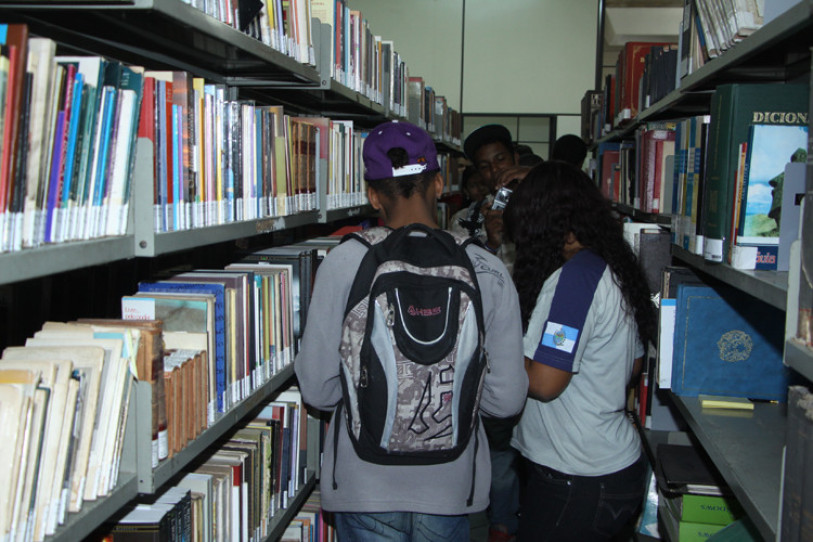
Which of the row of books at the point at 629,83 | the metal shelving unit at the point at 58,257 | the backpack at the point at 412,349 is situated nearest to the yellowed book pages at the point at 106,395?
the metal shelving unit at the point at 58,257

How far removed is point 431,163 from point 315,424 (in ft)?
3.57

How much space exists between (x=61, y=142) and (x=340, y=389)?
3.06 feet

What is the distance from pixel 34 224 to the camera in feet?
3.20

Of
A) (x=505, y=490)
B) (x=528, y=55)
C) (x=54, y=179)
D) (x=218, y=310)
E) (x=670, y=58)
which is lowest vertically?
(x=505, y=490)

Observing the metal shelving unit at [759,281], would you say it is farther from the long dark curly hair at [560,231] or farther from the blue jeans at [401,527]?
the blue jeans at [401,527]

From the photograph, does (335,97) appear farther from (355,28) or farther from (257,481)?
(257,481)

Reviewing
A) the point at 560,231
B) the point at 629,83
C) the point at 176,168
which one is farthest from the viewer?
the point at 629,83

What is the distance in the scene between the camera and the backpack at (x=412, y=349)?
1.56m

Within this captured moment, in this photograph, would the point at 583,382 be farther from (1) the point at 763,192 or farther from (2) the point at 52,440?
(2) the point at 52,440

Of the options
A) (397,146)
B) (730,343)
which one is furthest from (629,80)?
(397,146)

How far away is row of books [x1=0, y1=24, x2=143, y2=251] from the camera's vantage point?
920 millimetres

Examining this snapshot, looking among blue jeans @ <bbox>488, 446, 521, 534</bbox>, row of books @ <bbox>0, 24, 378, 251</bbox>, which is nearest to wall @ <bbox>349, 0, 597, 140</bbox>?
blue jeans @ <bbox>488, 446, 521, 534</bbox>

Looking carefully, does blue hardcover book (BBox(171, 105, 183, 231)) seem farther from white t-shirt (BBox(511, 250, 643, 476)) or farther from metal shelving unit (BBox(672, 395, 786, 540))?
metal shelving unit (BBox(672, 395, 786, 540))

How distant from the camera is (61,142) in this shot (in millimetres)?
1025
